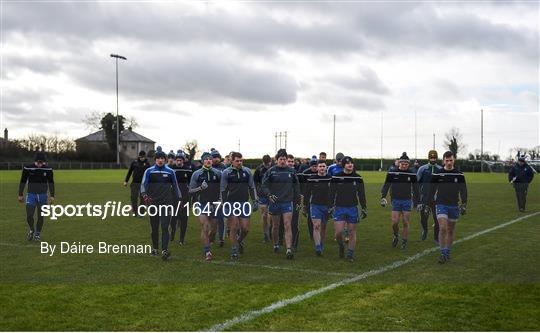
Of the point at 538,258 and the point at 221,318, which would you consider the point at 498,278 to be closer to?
the point at 538,258

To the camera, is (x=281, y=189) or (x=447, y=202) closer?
(x=447, y=202)

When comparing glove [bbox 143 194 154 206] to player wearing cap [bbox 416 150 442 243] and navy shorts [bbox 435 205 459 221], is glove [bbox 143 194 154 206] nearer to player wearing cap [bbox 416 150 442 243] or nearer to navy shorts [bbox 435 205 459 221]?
navy shorts [bbox 435 205 459 221]

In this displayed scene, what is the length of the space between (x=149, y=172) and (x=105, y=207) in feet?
41.8

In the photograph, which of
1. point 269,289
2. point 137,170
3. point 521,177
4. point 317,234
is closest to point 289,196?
point 317,234

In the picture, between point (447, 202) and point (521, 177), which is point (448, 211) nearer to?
point (447, 202)

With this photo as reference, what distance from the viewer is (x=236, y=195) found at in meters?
11.0

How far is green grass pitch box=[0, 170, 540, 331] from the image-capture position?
6609 mm

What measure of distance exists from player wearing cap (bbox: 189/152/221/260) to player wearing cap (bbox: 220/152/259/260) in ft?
0.76

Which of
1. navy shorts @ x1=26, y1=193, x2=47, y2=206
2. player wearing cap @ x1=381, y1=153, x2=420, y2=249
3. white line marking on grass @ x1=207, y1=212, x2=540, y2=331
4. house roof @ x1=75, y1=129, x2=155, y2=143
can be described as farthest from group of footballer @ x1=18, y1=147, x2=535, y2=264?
house roof @ x1=75, y1=129, x2=155, y2=143

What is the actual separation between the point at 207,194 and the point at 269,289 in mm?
3416

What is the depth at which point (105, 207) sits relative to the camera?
22875 millimetres

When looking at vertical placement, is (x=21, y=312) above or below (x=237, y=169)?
below

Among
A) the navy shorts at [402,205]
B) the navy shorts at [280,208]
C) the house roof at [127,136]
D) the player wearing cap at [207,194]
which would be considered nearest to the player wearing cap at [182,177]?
the player wearing cap at [207,194]

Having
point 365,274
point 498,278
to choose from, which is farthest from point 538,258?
point 365,274
